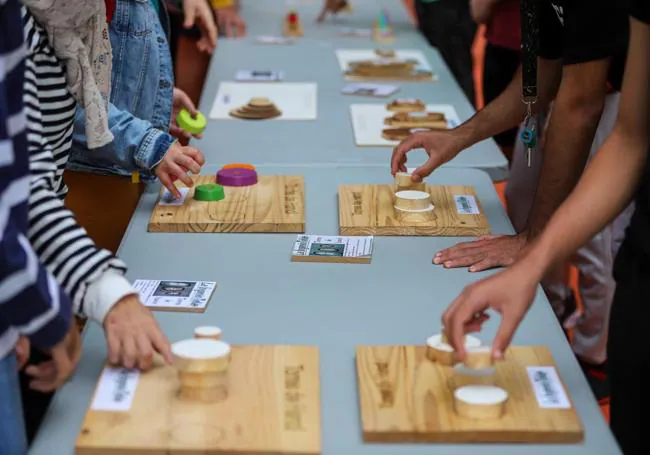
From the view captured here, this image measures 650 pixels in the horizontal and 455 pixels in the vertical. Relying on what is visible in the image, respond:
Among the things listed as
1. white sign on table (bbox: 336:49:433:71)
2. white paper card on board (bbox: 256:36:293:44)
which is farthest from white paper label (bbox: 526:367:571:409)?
white paper card on board (bbox: 256:36:293:44)

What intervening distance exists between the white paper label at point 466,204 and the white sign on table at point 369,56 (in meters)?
1.33

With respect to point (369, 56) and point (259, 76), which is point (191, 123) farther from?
point (369, 56)

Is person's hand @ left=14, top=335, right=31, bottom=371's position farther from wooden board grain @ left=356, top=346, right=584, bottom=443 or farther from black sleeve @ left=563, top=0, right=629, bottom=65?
black sleeve @ left=563, top=0, right=629, bottom=65

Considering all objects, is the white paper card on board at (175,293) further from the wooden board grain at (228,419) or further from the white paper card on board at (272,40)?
the white paper card on board at (272,40)

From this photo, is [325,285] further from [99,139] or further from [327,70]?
[327,70]

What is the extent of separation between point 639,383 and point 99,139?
997 mm

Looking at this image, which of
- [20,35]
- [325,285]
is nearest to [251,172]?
[325,285]

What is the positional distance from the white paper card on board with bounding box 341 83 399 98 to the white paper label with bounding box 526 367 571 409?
173 centimetres

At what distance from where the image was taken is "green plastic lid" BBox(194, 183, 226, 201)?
6.50ft

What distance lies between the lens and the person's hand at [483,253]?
1.72m

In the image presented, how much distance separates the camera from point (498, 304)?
124 cm

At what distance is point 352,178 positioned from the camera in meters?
2.21

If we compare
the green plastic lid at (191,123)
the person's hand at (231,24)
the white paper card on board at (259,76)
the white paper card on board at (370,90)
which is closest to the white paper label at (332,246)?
the green plastic lid at (191,123)

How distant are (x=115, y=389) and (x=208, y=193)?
770mm
